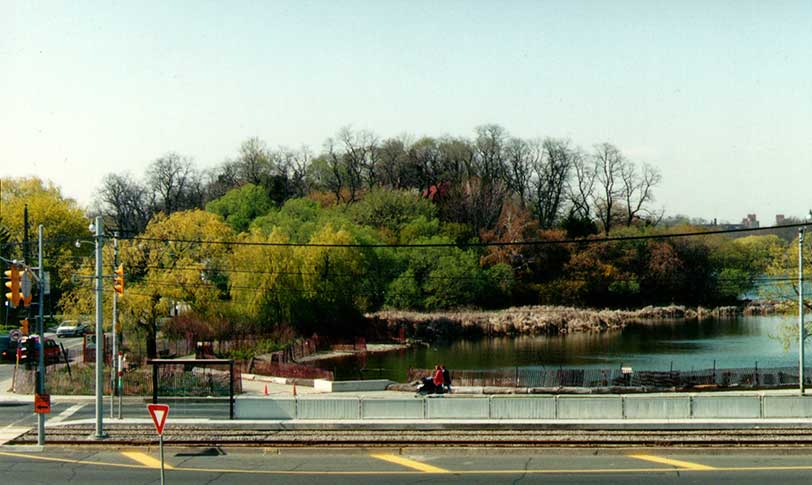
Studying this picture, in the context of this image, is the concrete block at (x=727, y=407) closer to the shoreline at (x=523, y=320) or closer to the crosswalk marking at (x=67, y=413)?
the crosswalk marking at (x=67, y=413)

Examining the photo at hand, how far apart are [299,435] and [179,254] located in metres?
37.0

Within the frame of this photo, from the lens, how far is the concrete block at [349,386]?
4703 cm

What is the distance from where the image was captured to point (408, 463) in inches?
1064

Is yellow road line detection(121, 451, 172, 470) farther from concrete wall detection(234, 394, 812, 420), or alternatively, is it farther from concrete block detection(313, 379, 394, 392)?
concrete block detection(313, 379, 394, 392)

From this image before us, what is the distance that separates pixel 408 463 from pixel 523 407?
7.48 meters

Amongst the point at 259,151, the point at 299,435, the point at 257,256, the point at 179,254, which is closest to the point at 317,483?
the point at 299,435

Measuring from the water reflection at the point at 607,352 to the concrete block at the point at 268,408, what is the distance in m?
26.6

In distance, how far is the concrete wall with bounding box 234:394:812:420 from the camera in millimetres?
32719

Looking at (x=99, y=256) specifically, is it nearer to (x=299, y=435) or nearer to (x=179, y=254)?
(x=299, y=435)

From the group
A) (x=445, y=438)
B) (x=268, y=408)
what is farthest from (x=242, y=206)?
(x=445, y=438)

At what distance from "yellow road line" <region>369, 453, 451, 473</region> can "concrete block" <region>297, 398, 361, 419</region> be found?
566cm

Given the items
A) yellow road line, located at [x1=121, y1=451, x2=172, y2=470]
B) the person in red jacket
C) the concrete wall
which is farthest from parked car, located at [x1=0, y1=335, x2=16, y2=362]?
yellow road line, located at [x1=121, y1=451, x2=172, y2=470]

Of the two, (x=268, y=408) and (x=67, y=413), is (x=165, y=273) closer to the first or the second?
(x=67, y=413)

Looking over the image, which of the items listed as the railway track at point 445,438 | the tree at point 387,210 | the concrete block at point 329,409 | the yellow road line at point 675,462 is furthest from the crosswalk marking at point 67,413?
the tree at point 387,210
